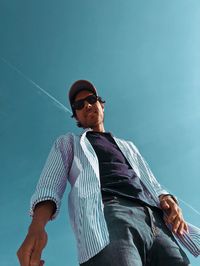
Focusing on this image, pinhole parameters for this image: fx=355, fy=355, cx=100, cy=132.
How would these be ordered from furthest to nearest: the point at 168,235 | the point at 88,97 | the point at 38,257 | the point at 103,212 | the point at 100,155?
the point at 88,97
the point at 100,155
the point at 168,235
the point at 103,212
the point at 38,257

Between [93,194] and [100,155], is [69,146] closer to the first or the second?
[100,155]

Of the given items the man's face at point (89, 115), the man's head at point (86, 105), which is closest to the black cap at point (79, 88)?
the man's head at point (86, 105)

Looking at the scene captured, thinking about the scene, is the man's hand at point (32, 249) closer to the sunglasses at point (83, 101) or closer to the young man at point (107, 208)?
the young man at point (107, 208)

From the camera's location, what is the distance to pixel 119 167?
3.45m

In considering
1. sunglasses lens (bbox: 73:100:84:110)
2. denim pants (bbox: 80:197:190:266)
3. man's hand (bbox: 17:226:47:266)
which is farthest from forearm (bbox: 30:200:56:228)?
sunglasses lens (bbox: 73:100:84:110)

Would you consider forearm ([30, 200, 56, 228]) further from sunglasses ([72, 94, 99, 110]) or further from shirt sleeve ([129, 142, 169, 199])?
sunglasses ([72, 94, 99, 110])

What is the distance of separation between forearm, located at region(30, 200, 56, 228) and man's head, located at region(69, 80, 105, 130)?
1821 millimetres

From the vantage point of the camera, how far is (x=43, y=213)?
2.77 meters

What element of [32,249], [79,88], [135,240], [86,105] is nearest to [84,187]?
[135,240]

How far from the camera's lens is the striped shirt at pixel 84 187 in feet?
8.49

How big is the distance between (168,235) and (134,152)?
4.59 feet

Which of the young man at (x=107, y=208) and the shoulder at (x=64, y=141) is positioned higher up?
the shoulder at (x=64, y=141)

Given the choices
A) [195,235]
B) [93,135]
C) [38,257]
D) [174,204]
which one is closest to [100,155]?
[93,135]

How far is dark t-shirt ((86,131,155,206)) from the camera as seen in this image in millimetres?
3104
